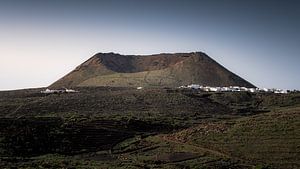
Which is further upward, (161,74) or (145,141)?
(161,74)

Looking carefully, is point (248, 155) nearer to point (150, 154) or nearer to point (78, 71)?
point (150, 154)

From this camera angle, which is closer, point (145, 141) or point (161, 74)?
point (145, 141)

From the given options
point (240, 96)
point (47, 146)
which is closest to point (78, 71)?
point (240, 96)

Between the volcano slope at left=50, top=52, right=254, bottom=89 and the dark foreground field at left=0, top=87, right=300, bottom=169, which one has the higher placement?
the volcano slope at left=50, top=52, right=254, bottom=89

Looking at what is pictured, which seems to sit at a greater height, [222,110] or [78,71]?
[78,71]

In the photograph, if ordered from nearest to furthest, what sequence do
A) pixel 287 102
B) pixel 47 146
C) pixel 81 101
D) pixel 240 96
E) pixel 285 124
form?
pixel 47 146 < pixel 285 124 < pixel 81 101 < pixel 287 102 < pixel 240 96

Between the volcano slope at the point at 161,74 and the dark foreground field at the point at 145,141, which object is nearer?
the dark foreground field at the point at 145,141

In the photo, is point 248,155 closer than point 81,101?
Yes

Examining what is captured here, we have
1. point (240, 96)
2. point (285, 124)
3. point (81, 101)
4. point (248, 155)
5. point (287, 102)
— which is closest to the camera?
point (248, 155)
